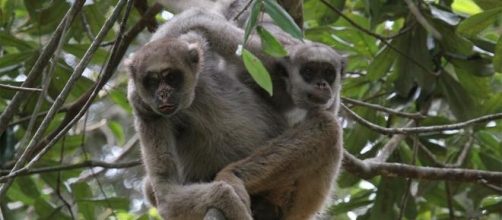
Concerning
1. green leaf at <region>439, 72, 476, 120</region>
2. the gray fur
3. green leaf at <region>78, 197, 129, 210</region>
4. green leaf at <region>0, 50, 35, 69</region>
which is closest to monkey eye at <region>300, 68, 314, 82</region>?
the gray fur

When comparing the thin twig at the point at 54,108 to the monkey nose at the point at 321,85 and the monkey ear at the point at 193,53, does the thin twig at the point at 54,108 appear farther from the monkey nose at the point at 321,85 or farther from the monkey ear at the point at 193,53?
the monkey nose at the point at 321,85

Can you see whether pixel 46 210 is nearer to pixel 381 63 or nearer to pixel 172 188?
pixel 172 188

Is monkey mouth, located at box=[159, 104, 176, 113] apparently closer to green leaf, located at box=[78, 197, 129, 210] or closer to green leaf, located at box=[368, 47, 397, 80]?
green leaf, located at box=[78, 197, 129, 210]

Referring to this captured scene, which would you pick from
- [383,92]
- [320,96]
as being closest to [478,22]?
[320,96]

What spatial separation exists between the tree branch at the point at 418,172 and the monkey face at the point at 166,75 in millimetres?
2050

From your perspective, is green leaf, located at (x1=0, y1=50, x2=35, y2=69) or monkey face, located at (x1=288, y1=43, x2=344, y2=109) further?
green leaf, located at (x1=0, y1=50, x2=35, y2=69)

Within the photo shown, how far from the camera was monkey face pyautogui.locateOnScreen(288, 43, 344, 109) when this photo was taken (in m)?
7.66

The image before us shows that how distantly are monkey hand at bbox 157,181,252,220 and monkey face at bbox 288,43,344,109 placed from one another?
122cm

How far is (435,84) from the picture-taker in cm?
1039

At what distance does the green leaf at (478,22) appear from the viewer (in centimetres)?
865

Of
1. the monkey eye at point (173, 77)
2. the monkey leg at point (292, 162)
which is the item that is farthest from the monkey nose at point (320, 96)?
the monkey eye at point (173, 77)

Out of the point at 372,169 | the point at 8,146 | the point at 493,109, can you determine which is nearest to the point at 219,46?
the point at 372,169

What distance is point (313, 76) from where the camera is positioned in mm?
7824

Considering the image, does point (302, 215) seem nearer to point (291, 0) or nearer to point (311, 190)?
point (311, 190)
